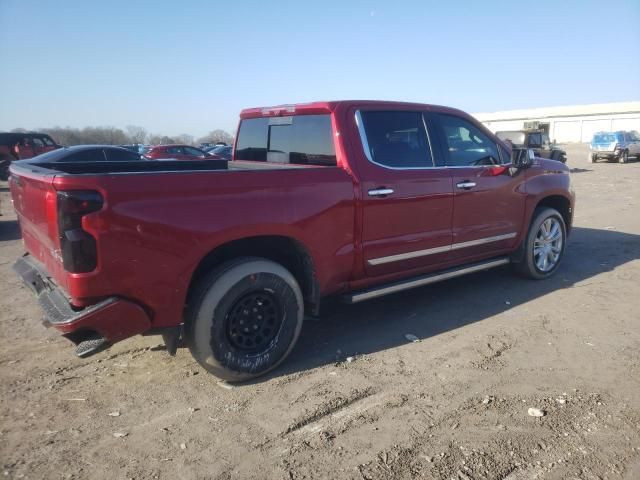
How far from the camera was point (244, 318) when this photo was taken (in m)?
3.44

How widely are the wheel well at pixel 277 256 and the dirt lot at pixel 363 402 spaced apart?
548 millimetres

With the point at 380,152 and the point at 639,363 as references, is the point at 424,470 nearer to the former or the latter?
the point at 639,363

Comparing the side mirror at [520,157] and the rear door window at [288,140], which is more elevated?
the rear door window at [288,140]

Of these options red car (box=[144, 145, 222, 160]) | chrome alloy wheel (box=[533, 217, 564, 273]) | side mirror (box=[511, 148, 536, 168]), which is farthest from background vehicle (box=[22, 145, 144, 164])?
chrome alloy wheel (box=[533, 217, 564, 273])

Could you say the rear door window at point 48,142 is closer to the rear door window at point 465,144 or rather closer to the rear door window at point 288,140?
the rear door window at point 288,140

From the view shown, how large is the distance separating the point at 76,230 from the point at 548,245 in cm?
515

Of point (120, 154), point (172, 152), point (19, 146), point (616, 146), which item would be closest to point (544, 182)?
point (120, 154)

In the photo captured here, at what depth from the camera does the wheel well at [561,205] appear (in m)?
5.95

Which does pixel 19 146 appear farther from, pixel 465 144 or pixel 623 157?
pixel 623 157

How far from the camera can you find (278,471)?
2.52 metres

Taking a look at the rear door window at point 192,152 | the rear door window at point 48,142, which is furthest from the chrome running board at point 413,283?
the rear door window at point 48,142

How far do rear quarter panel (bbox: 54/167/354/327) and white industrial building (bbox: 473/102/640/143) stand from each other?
54.8m

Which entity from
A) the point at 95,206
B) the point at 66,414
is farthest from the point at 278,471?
the point at 95,206

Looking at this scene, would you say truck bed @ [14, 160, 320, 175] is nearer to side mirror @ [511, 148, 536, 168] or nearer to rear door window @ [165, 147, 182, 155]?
side mirror @ [511, 148, 536, 168]
